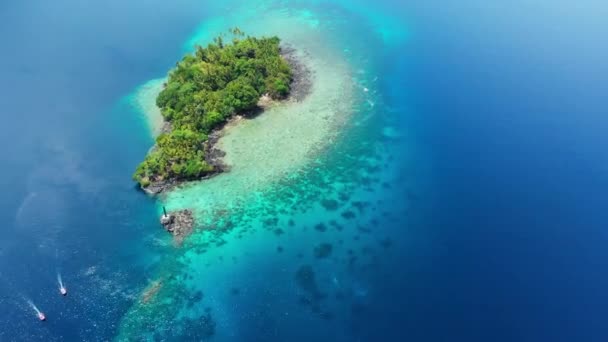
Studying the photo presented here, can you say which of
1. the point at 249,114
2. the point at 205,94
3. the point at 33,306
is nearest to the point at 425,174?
the point at 249,114

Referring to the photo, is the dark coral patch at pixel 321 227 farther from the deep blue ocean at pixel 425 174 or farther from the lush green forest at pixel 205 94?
the lush green forest at pixel 205 94

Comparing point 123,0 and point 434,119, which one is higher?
point 123,0

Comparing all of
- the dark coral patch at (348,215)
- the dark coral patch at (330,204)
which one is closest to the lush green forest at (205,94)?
the dark coral patch at (330,204)

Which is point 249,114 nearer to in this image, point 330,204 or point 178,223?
point 330,204

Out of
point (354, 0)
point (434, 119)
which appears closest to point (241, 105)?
point (434, 119)

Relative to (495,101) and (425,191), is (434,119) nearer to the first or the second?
(495,101)

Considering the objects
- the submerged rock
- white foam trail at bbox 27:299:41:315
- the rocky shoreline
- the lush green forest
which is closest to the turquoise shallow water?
the submerged rock
